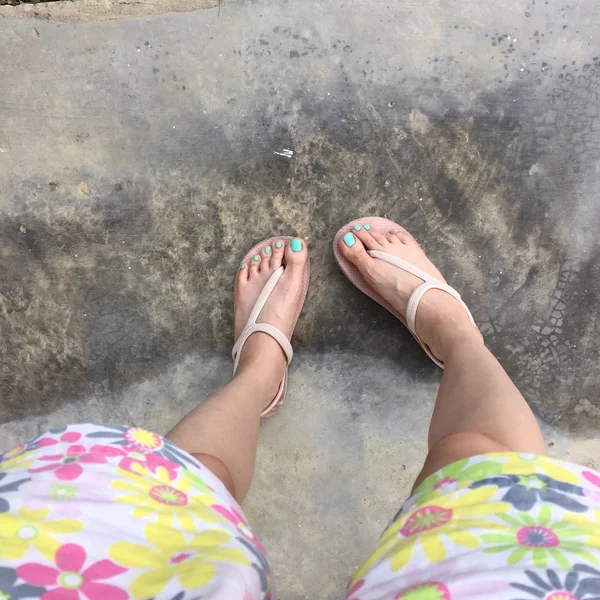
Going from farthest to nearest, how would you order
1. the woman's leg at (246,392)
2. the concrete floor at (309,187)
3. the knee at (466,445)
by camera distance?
1. the concrete floor at (309,187)
2. the woman's leg at (246,392)
3. the knee at (466,445)

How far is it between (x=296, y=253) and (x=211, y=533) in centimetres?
80

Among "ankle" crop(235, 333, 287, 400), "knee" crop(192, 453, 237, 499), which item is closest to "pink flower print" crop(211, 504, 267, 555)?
"knee" crop(192, 453, 237, 499)

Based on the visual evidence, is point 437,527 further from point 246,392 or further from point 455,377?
point 246,392

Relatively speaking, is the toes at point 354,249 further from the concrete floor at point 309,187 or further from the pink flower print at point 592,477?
the pink flower print at point 592,477

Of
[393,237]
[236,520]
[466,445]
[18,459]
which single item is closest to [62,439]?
[18,459]

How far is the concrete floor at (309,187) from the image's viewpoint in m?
1.30

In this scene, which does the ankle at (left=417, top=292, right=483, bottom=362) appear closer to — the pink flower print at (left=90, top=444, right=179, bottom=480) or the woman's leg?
the woman's leg

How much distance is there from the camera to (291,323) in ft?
4.39

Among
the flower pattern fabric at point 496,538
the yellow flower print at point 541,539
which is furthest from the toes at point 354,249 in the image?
the yellow flower print at point 541,539

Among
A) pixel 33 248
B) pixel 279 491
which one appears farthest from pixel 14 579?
pixel 33 248

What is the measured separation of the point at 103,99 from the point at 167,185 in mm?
279

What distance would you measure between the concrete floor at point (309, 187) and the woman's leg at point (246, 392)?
12 centimetres

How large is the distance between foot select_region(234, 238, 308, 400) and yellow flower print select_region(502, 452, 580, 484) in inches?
27.4

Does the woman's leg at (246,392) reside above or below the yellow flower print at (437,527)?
below
